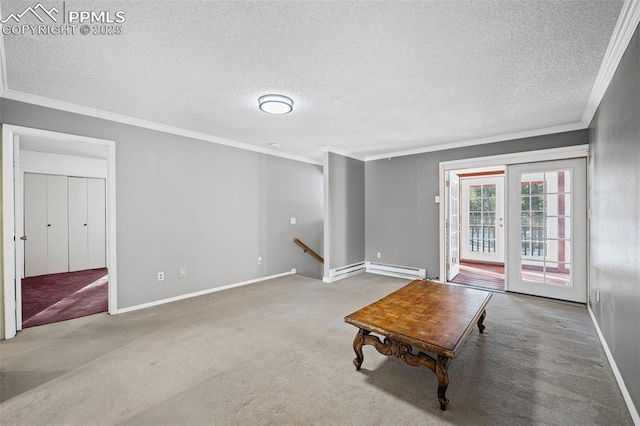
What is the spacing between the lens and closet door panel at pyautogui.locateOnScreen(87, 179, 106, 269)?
6016 millimetres

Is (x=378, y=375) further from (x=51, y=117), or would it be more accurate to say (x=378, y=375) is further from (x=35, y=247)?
(x=35, y=247)

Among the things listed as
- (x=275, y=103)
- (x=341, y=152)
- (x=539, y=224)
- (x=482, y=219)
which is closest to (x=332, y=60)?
(x=275, y=103)

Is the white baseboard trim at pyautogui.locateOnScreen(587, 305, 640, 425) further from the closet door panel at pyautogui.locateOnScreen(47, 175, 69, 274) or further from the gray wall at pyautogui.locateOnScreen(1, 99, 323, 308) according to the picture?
the closet door panel at pyautogui.locateOnScreen(47, 175, 69, 274)

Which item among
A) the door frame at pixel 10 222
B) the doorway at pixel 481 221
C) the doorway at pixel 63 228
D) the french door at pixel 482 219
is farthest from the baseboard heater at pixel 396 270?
the door frame at pixel 10 222

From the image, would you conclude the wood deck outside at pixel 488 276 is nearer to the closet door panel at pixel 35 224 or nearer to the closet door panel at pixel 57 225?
the closet door panel at pixel 57 225

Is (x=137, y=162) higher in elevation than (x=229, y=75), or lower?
lower

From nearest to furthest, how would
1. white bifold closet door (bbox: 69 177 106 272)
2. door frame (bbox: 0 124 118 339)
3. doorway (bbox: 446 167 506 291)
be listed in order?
door frame (bbox: 0 124 118 339)
white bifold closet door (bbox: 69 177 106 272)
doorway (bbox: 446 167 506 291)

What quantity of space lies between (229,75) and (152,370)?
250 cm

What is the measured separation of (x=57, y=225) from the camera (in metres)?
5.61

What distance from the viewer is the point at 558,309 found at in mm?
3537

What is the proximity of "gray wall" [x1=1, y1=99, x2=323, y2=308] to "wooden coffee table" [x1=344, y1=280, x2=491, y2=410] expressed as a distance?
9.46 feet

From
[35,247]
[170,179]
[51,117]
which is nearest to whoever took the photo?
[51,117]

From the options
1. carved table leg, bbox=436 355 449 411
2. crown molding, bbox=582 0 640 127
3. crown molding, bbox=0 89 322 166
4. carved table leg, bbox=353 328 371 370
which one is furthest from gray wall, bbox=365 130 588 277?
carved table leg, bbox=436 355 449 411

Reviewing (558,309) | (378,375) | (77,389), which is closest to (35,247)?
(77,389)
